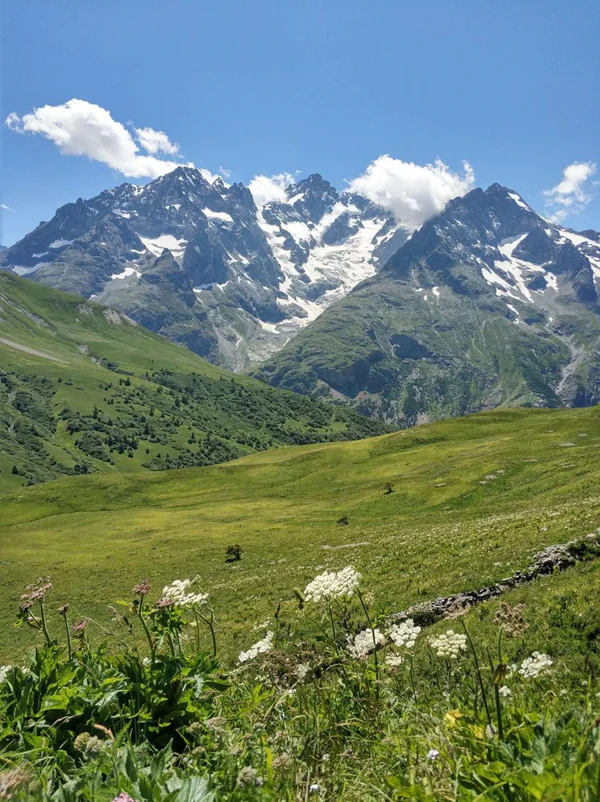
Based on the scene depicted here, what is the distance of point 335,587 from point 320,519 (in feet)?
206

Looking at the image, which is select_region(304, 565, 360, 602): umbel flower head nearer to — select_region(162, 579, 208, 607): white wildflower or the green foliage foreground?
the green foliage foreground

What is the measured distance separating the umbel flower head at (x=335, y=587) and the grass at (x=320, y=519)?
60 centimetres

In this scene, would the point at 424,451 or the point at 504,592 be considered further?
the point at 424,451

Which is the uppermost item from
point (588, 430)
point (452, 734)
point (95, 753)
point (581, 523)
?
point (95, 753)

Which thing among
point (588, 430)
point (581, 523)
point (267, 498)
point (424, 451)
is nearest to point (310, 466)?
point (267, 498)

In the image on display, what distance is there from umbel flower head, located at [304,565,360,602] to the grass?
1.96 feet

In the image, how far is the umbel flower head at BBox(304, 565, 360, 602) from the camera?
651 centimetres

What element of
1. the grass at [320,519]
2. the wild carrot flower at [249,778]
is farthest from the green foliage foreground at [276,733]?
the grass at [320,519]

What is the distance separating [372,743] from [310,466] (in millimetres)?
107952

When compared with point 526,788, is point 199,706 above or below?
below

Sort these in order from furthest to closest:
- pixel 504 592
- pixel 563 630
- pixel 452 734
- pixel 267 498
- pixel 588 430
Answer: pixel 267 498, pixel 588 430, pixel 504 592, pixel 563 630, pixel 452 734

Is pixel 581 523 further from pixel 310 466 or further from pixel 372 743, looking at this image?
pixel 310 466

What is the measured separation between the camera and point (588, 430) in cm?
8800

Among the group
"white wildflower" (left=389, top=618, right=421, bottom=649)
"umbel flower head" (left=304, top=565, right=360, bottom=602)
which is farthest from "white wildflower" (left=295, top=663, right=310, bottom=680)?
"white wildflower" (left=389, top=618, right=421, bottom=649)
